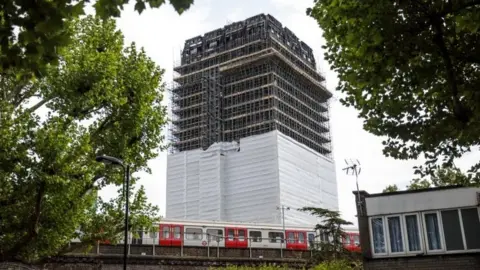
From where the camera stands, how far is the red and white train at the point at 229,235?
36281mm

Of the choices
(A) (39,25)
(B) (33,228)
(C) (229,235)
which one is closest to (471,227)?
(B) (33,228)

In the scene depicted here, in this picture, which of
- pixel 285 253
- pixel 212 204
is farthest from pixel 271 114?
pixel 285 253

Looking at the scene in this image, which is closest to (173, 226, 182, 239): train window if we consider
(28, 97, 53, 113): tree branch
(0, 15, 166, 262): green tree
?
(0, 15, 166, 262): green tree

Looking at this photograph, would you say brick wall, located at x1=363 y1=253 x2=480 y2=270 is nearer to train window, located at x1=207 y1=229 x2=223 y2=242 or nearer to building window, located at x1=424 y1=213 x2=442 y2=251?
building window, located at x1=424 y1=213 x2=442 y2=251

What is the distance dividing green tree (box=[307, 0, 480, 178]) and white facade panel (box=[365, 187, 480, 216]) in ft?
18.6

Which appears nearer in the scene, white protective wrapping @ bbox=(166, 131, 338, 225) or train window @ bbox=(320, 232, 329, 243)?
train window @ bbox=(320, 232, 329, 243)

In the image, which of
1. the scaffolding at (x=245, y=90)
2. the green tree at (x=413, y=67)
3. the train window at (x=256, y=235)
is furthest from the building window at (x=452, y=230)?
the scaffolding at (x=245, y=90)

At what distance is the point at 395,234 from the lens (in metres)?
20.5

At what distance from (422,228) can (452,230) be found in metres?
1.04

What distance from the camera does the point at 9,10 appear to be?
5711 mm

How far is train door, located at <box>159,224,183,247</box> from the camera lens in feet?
118

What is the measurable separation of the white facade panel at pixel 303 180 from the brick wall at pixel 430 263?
58898 millimetres

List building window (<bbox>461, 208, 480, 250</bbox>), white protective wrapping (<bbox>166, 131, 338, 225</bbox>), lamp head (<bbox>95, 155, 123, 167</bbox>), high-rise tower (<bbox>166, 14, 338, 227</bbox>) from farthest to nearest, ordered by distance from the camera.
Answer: high-rise tower (<bbox>166, 14, 338, 227</bbox>), white protective wrapping (<bbox>166, 131, 338, 225</bbox>), building window (<bbox>461, 208, 480, 250</bbox>), lamp head (<bbox>95, 155, 123, 167</bbox>)

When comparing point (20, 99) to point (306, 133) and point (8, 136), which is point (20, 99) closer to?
point (8, 136)
